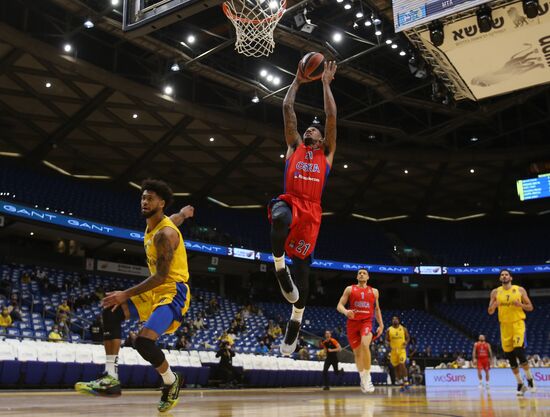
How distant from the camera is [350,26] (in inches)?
869

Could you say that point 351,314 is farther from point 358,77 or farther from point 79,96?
point 79,96

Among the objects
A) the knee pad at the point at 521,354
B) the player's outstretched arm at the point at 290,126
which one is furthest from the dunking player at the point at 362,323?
the player's outstretched arm at the point at 290,126

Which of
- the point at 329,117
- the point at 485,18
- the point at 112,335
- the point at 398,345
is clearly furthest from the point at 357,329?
the point at 485,18

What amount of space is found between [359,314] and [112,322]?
6.44m

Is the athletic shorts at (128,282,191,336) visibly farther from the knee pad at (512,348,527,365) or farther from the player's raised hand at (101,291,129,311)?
the knee pad at (512,348,527,365)

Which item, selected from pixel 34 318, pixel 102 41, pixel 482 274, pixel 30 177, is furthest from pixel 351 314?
pixel 482 274

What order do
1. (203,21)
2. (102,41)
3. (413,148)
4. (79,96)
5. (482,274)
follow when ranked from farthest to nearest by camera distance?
(482,274), (413,148), (79,96), (102,41), (203,21)

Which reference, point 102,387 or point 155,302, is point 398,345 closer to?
point 155,302

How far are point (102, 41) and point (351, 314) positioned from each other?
55.3ft

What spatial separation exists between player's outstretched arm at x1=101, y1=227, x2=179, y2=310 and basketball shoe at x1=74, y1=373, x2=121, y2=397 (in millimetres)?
641

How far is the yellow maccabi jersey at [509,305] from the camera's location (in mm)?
10969

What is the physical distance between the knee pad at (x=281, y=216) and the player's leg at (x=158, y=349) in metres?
1.25

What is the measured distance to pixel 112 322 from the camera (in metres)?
5.57

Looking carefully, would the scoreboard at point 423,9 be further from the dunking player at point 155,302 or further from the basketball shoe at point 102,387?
the basketball shoe at point 102,387
